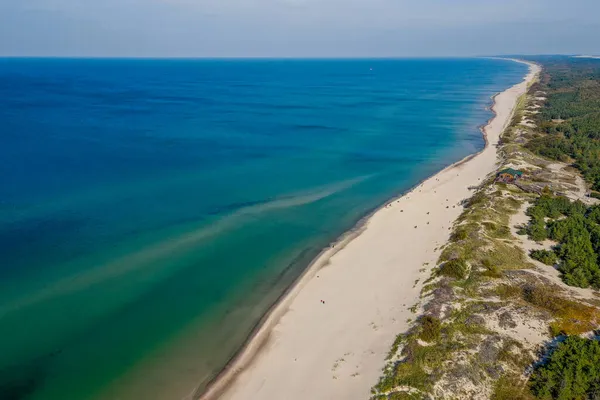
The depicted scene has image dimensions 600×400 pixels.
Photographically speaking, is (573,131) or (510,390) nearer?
(510,390)

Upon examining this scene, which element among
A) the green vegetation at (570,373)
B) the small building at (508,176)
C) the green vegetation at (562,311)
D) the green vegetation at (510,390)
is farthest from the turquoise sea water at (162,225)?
the green vegetation at (562,311)

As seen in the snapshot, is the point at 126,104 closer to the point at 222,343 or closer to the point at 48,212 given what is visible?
the point at 48,212

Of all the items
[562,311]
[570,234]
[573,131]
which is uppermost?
[573,131]

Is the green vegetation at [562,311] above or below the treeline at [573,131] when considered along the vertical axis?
below

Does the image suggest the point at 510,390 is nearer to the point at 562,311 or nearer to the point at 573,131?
the point at 562,311

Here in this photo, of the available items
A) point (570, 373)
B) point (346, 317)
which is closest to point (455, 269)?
point (346, 317)

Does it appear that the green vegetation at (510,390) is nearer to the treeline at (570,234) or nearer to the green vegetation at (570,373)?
the green vegetation at (570,373)
